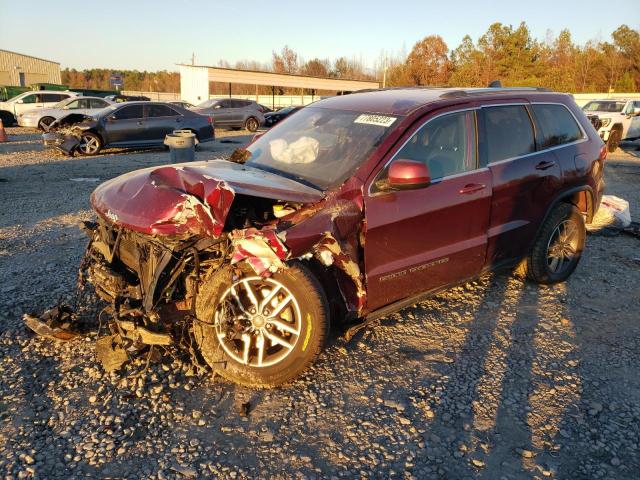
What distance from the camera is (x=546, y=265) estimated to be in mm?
4715

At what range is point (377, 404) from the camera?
3012mm

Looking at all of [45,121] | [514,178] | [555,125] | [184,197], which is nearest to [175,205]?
[184,197]

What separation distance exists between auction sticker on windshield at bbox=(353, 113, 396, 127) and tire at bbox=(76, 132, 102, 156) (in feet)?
38.3

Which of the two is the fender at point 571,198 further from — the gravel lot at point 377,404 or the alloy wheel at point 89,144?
the alloy wheel at point 89,144

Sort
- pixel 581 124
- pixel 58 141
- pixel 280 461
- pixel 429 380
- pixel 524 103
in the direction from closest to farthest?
pixel 280 461 → pixel 429 380 → pixel 524 103 → pixel 581 124 → pixel 58 141

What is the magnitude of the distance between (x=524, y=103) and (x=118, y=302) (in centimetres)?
383

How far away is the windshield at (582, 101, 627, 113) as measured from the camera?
17.9 m

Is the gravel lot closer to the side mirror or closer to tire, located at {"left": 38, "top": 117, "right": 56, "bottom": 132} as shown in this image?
the side mirror

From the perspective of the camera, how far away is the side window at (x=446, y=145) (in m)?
3.62

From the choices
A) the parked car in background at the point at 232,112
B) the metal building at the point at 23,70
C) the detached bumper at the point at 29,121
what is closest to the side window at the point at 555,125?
the parked car in background at the point at 232,112

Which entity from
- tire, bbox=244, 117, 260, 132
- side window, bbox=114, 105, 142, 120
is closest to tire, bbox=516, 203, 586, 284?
side window, bbox=114, 105, 142, 120

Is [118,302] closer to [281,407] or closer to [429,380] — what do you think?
[281,407]

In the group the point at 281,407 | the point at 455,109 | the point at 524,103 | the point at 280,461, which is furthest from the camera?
the point at 524,103

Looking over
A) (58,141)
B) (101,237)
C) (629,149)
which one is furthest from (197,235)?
A: (629,149)
